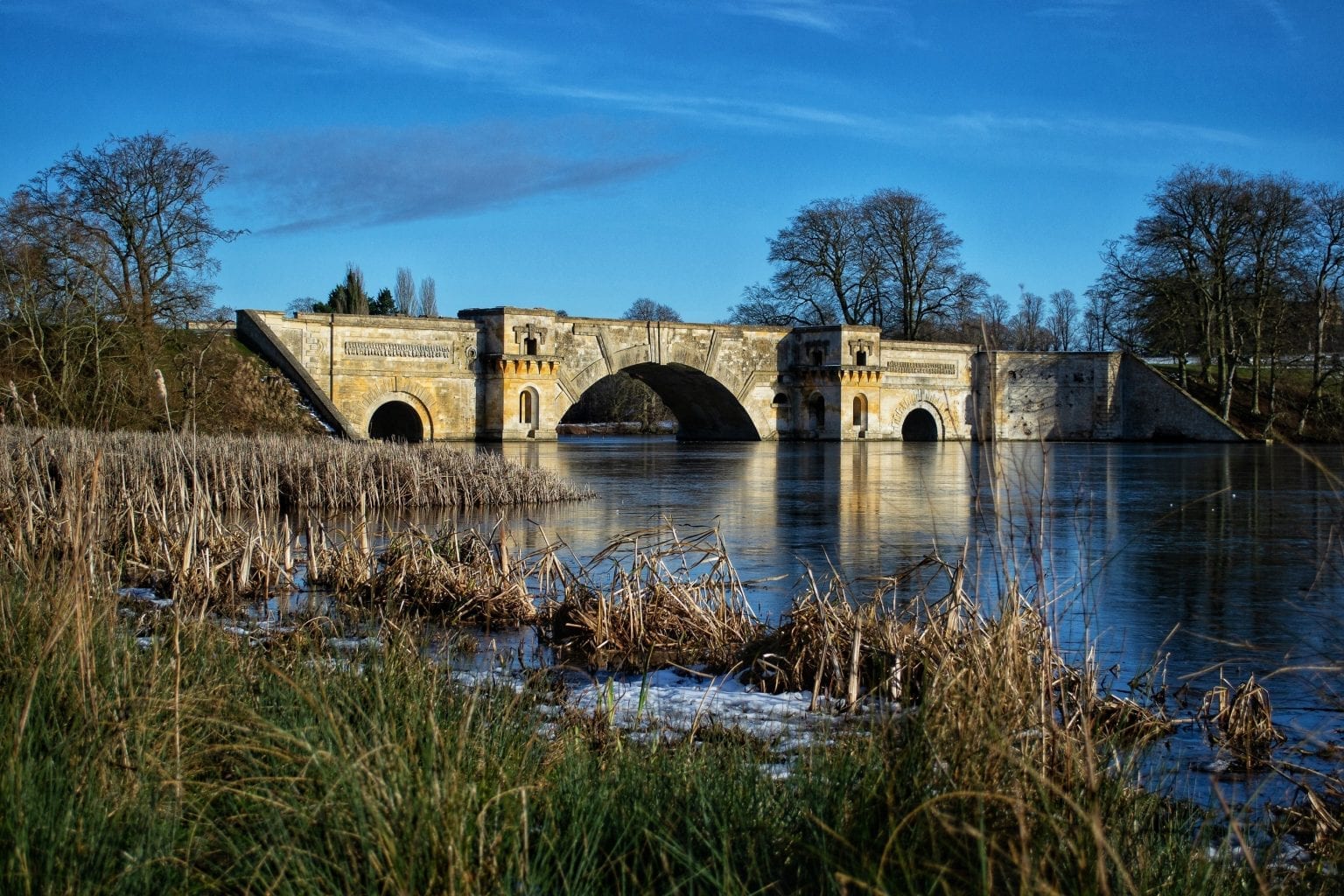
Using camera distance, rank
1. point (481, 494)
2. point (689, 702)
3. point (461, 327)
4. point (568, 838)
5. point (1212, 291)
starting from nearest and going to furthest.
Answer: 1. point (568, 838)
2. point (689, 702)
3. point (481, 494)
4. point (461, 327)
5. point (1212, 291)

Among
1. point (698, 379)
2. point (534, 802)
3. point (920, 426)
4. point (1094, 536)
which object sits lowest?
point (1094, 536)

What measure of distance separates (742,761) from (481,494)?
39.5ft

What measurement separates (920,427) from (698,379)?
10.8 meters

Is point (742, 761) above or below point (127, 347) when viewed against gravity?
below

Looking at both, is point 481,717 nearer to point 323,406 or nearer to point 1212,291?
point 323,406

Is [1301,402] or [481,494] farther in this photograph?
[1301,402]

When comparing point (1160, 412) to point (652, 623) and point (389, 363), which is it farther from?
point (652, 623)

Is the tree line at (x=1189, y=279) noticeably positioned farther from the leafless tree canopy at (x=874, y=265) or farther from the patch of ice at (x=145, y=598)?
the patch of ice at (x=145, y=598)

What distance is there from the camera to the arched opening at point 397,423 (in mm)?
37625

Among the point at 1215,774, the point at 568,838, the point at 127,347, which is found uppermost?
the point at 127,347

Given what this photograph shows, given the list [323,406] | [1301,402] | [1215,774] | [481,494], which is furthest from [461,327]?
[1215,774]

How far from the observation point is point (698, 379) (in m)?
42.0

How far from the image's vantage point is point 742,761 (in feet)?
11.5

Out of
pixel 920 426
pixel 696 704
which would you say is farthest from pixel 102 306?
pixel 920 426
